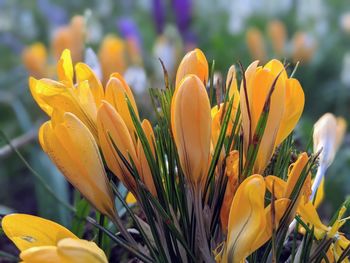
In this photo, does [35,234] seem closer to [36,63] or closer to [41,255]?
[41,255]

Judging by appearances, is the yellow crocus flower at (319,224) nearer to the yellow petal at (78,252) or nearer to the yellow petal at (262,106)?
the yellow petal at (262,106)

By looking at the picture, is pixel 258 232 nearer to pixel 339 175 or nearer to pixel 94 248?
pixel 94 248

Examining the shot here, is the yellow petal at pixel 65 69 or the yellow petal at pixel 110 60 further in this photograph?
the yellow petal at pixel 110 60

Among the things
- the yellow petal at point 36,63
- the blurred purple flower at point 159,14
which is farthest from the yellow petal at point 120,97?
the blurred purple flower at point 159,14

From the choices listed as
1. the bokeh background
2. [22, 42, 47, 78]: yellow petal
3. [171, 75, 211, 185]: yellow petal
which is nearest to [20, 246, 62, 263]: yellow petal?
[171, 75, 211, 185]: yellow petal

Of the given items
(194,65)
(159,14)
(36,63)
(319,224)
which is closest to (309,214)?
(319,224)

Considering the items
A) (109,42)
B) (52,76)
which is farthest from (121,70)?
(52,76)
